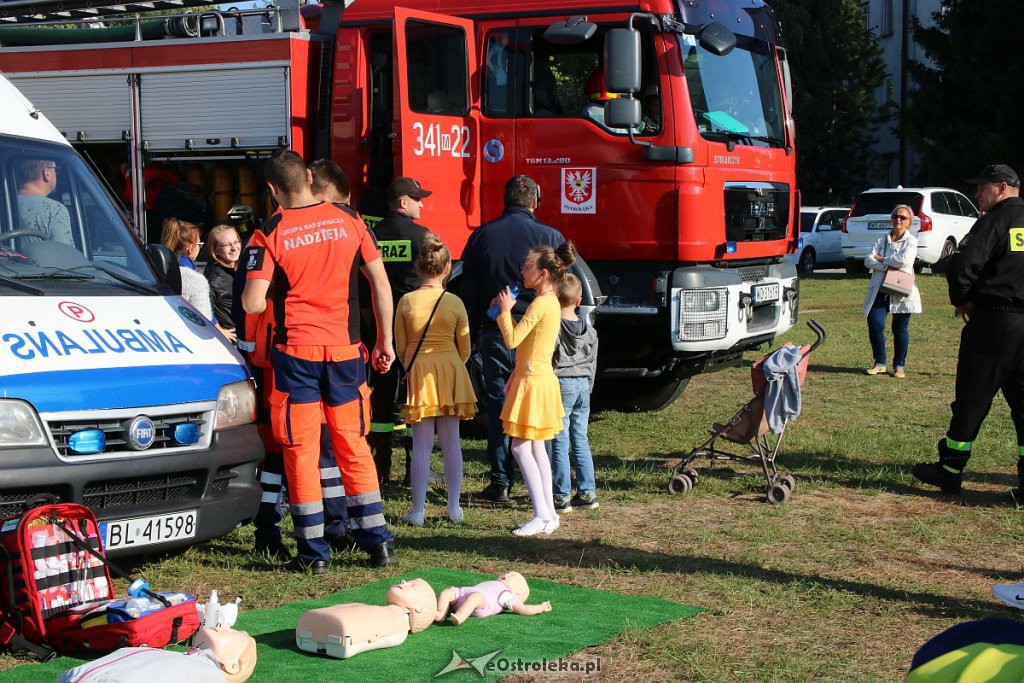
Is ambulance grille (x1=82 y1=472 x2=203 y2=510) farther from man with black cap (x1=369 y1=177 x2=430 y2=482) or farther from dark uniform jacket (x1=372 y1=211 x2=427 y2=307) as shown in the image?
dark uniform jacket (x1=372 y1=211 x2=427 y2=307)

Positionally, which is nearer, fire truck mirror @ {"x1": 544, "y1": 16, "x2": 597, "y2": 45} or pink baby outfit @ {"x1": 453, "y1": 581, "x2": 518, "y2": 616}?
pink baby outfit @ {"x1": 453, "y1": 581, "x2": 518, "y2": 616}

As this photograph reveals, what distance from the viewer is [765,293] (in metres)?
9.58

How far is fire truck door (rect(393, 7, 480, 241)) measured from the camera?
28.1ft

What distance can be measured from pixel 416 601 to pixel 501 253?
2.88 m

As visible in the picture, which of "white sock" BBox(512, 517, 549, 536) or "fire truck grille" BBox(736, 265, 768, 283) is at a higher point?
"fire truck grille" BBox(736, 265, 768, 283)

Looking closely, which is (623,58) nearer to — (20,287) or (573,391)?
(573,391)

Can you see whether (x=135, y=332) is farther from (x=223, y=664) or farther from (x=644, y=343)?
(x=644, y=343)

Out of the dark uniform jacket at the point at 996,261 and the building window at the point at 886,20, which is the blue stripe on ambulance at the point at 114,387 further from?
the building window at the point at 886,20

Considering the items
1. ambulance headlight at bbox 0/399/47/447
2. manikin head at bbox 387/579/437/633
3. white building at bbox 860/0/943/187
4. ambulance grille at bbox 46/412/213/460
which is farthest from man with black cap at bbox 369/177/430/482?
white building at bbox 860/0/943/187

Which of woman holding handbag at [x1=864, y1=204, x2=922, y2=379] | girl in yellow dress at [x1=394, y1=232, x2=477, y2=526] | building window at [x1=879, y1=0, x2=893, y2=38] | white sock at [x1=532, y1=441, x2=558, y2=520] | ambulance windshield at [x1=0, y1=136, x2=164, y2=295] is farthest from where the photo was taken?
building window at [x1=879, y1=0, x2=893, y2=38]

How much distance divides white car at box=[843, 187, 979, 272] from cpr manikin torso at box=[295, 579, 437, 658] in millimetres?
23087

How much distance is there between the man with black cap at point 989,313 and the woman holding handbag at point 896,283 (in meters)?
5.12

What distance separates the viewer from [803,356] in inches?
291

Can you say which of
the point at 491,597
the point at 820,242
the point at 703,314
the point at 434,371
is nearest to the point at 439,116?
the point at 703,314
